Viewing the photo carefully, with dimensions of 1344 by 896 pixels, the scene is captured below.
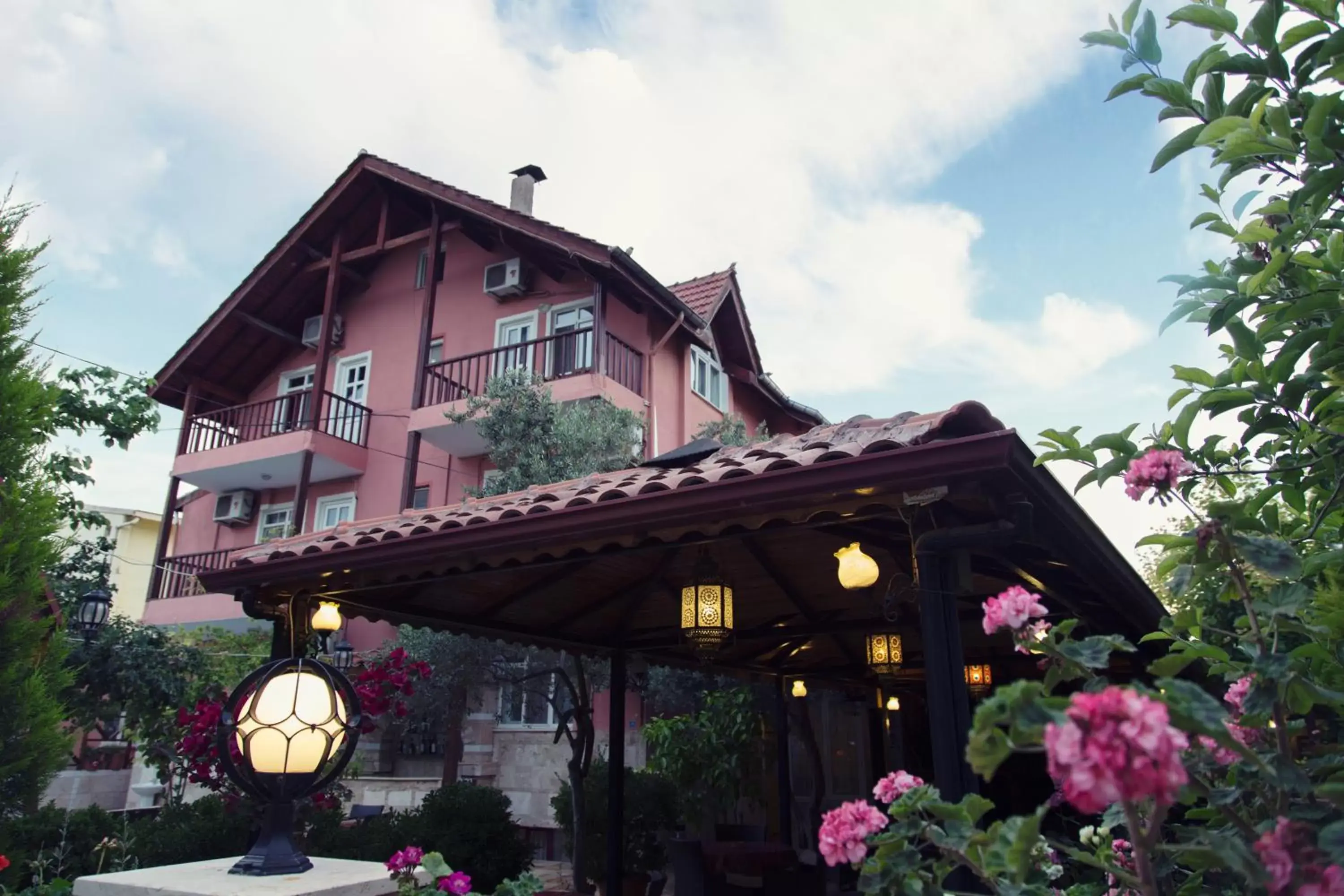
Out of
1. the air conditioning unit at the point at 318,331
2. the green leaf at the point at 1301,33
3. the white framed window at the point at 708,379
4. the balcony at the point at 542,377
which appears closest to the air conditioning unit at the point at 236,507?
the air conditioning unit at the point at 318,331

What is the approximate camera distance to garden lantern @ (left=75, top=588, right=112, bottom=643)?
8.05m

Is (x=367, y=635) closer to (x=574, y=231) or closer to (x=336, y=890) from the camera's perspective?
(x=574, y=231)

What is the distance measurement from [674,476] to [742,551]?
189 cm

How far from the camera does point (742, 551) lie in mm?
5078

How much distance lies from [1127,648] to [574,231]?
40.4 ft

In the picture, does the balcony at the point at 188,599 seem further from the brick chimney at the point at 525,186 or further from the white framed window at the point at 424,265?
the brick chimney at the point at 525,186

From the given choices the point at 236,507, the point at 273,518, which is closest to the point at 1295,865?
the point at 273,518

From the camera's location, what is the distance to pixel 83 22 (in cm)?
930

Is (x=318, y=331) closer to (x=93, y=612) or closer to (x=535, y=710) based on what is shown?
(x=535, y=710)

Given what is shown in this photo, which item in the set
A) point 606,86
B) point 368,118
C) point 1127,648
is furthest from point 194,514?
point 1127,648

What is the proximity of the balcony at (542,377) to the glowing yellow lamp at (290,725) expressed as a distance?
906 cm

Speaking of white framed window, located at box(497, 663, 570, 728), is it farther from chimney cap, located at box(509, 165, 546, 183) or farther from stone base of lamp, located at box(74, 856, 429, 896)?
chimney cap, located at box(509, 165, 546, 183)

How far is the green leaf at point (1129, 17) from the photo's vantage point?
226 centimetres

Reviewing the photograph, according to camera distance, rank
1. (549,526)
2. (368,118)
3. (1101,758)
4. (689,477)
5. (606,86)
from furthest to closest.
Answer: (368,118) < (606,86) < (549,526) < (689,477) < (1101,758)
